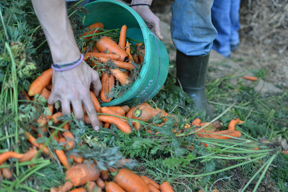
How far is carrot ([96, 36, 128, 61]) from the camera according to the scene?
2.08 metres

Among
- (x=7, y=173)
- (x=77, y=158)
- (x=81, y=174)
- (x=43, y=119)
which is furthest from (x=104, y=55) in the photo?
(x=7, y=173)

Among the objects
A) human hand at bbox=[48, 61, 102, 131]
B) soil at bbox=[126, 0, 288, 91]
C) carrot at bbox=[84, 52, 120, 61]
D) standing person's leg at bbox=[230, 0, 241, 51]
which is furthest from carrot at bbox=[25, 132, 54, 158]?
standing person's leg at bbox=[230, 0, 241, 51]

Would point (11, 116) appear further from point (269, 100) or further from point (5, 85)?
point (269, 100)

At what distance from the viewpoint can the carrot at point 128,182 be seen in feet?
4.88

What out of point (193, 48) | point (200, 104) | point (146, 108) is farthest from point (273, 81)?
point (146, 108)

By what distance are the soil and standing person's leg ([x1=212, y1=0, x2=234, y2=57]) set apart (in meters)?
0.24

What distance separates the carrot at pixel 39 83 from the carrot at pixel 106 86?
399 millimetres

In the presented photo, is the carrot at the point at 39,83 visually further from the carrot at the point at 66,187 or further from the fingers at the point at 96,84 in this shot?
the carrot at the point at 66,187

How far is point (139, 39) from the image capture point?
2432 millimetres

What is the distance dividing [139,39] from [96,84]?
89 centimetres

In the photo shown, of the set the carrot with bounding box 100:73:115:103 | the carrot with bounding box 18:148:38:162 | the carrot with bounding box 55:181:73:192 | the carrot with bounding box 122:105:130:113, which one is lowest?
the carrot with bounding box 55:181:73:192

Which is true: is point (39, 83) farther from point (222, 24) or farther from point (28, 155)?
point (222, 24)

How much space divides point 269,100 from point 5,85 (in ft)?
8.90

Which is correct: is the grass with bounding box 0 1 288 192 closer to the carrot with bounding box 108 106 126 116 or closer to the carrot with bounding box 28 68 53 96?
the carrot with bounding box 28 68 53 96
